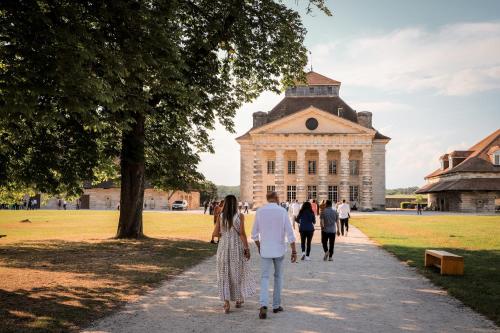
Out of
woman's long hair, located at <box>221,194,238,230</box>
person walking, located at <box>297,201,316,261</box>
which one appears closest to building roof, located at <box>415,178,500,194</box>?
person walking, located at <box>297,201,316,261</box>

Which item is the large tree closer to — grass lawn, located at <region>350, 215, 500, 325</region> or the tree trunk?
the tree trunk

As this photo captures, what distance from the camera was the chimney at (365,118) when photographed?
6862 centimetres

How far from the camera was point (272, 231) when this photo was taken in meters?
7.56

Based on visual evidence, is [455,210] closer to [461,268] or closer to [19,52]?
[461,268]

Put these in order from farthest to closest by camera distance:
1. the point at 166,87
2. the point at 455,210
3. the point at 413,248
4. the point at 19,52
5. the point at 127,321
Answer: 1. the point at 455,210
2. the point at 413,248
3. the point at 166,87
4. the point at 19,52
5. the point at 127,321

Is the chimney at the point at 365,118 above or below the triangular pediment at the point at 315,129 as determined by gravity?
above

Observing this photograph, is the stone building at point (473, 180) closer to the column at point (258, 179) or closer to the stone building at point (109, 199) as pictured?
the column at point (258, 179)

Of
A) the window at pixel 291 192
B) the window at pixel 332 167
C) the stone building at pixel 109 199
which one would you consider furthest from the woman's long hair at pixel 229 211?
the stone building at pixel 109 199

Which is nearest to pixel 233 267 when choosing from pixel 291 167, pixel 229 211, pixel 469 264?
pixel 229 211

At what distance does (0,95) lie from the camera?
29.2ft

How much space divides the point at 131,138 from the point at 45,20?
1034 centimetres

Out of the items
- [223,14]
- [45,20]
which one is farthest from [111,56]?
[223,14]

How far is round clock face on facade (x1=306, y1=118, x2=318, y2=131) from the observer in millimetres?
64312

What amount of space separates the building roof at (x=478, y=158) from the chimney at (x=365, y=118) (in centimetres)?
1219
